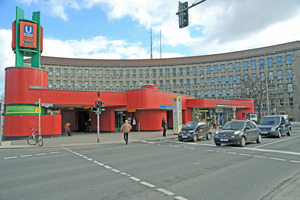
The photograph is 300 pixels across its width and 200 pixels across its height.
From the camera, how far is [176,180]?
6.29 meters

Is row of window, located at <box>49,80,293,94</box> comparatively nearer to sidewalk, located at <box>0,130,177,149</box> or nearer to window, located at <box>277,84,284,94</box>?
window, located at <box>277,84,284,94</box>

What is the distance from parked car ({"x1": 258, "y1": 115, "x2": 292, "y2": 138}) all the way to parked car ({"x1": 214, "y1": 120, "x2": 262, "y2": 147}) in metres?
3.99

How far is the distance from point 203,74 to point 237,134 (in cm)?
5450

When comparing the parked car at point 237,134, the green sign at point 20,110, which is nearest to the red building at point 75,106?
the green sign at point 20,110

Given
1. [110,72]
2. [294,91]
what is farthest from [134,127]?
[294,91]

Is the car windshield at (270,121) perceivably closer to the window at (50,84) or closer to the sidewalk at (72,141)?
the sidewalk at (72,141)

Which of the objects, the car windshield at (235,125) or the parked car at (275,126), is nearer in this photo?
the car windshield at (235,125)

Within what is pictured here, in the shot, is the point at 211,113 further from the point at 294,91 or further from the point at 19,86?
the point at 294,91

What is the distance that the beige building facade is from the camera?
58.9 m

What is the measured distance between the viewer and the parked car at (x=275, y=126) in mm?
18011

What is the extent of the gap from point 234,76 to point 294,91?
15246 mm

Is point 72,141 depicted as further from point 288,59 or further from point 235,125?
point 288,59

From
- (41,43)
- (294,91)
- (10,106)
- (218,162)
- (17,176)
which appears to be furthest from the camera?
(294,91)

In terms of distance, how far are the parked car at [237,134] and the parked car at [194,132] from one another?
10.8ft
